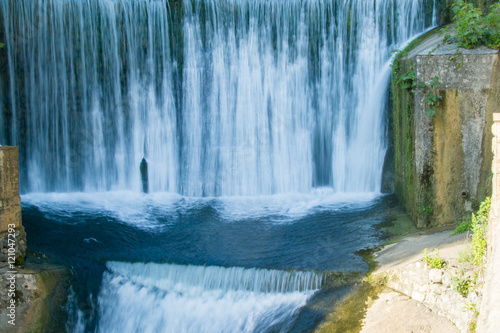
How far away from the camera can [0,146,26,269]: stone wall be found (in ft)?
24.3

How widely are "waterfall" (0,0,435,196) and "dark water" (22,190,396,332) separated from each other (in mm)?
1120

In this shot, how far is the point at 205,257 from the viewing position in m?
8.00

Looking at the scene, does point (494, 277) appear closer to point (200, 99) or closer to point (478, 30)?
point (478, 30)

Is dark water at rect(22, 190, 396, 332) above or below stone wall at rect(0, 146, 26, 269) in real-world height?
below

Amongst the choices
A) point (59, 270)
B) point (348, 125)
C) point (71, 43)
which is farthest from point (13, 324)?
point (348, 125)

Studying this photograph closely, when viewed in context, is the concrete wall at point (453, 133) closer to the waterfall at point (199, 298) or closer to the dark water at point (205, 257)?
the dark water at point (205, 257)

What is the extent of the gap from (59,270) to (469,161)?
638 centimetres

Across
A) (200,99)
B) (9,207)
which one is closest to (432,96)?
(200,99)

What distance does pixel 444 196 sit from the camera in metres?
8.40

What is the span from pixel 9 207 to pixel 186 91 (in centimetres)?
522

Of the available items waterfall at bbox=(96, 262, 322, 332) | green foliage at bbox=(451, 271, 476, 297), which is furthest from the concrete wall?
waterfall at bbox=(96, 262, 322, 332)

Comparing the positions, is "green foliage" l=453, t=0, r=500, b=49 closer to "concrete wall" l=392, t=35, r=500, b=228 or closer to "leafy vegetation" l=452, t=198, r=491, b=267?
"concrete wall" l=392, t=35, r=500, b=228

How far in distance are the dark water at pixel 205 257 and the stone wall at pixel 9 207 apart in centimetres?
59

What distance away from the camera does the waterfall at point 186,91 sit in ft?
37.3
